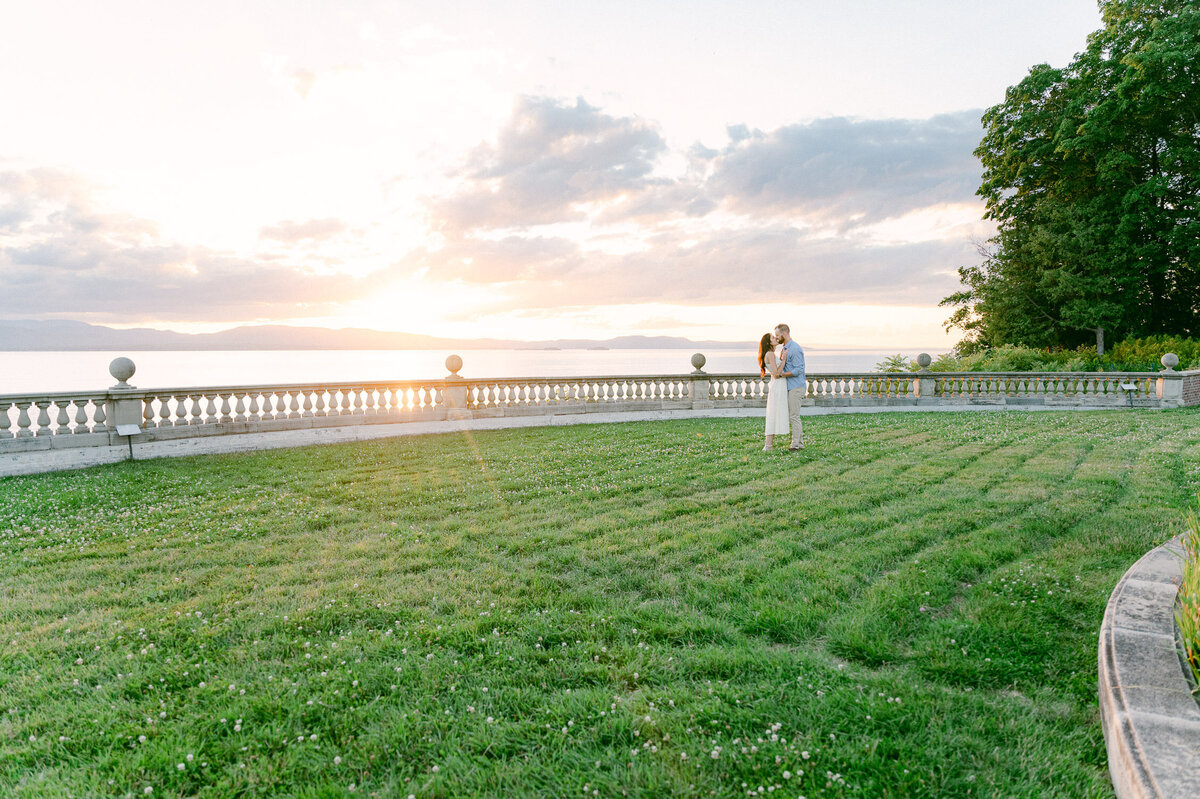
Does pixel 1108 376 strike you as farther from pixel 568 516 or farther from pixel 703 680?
pixel 703 680

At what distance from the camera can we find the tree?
2736 cm

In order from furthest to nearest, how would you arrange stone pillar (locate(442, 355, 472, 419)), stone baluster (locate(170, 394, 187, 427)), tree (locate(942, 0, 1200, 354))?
tree (locate(942, 0, 1200, 354)) → stone pillar (locate(442, 355, 472, 419)) → stone baluster (locate(170, 394, 187, 427))

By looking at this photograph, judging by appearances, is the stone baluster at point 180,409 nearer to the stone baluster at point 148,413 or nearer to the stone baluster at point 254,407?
the stone baluster at point 148,413

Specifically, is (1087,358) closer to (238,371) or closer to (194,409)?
(194,409)

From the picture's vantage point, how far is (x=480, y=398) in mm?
18172

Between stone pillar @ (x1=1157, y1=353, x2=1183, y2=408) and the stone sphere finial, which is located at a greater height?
the stone sphere finial

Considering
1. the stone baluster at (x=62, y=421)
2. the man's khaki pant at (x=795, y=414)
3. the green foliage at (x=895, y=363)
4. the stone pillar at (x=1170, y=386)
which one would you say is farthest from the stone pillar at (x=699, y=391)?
the stone baluster at (x=62, y=421)

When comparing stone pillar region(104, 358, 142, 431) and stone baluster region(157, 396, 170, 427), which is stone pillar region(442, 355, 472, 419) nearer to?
stone baluster region(157, 396, 170, 427)

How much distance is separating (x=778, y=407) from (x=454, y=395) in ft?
31.0

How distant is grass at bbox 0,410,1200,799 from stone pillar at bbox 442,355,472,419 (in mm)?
8448

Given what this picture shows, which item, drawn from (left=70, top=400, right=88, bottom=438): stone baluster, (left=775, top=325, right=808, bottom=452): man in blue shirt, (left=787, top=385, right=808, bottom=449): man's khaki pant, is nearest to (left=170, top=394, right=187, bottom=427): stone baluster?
(left=70, top=400, right=88, bottom=438): stone baluster

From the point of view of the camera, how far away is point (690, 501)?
8250 millimetres

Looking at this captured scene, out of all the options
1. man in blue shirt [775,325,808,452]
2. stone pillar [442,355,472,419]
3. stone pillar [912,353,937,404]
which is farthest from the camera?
stone pillar [912,353,937,404]

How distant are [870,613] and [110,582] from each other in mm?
6653
